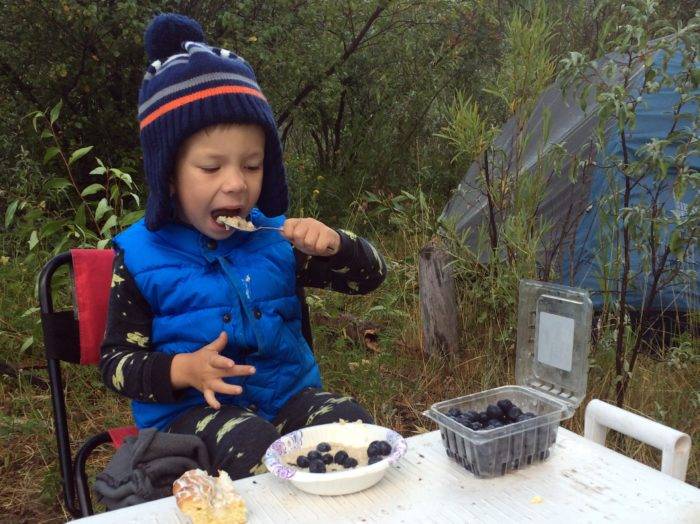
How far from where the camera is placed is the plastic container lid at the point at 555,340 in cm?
136

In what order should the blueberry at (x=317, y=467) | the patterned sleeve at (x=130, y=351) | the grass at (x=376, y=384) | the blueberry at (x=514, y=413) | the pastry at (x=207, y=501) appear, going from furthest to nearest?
1. the grass at (x=376, y=384)
2. the patterned sleeve at (x=130, y=351)
3. the blueberry at (x=514, y=413)
4. the blueberry at (x=317, y=467)
5. the pastry at (x=207, y=501)

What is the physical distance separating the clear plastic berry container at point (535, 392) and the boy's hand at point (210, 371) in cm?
39

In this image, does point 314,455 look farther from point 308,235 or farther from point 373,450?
point 308,235

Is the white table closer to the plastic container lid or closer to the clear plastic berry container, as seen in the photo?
the clear plastic berry container

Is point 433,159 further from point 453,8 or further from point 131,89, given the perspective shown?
point 131,89

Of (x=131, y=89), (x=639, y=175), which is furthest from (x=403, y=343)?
(x=131, y=89)

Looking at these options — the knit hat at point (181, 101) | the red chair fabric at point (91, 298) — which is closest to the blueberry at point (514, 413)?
A: the knit hat at point (181, 101)

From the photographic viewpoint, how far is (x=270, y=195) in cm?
183

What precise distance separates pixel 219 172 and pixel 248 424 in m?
0.58

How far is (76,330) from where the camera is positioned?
174cm

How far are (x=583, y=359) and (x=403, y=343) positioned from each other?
192 centimetres

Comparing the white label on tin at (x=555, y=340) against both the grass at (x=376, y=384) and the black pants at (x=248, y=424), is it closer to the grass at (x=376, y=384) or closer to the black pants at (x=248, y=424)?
the black pants at (x=248, y=424)

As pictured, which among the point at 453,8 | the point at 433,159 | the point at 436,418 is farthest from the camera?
the point at 433,159

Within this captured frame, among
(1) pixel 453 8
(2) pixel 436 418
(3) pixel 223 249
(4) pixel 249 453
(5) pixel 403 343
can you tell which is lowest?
(5) pixel 403 343
